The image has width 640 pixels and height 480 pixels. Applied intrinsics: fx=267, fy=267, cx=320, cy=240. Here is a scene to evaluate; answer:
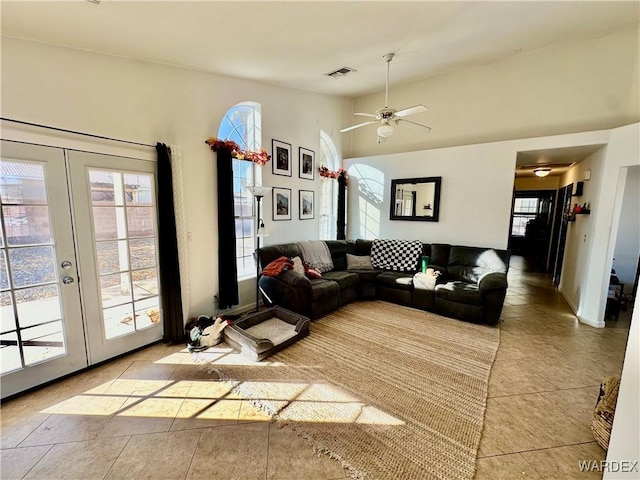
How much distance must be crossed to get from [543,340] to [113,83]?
5.36 m

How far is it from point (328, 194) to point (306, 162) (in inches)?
43.6

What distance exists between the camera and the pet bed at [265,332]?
8.86 feet

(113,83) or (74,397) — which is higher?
(113,83)

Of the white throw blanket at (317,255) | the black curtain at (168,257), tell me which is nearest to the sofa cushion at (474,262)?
the white throw blanket at (317,255)

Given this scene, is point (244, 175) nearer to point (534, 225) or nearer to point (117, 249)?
point (117, 249)

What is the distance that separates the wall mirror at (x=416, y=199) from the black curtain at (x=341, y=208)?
1040 millimetres

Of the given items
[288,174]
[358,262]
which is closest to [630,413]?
[358,262]

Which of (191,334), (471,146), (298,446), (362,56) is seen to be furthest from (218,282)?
(471,146)

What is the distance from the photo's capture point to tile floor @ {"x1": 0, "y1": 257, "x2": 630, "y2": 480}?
5.24 feet

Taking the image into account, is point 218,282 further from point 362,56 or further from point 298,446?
point 362,56

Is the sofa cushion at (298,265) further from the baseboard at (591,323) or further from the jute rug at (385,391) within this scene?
the baseboard at (591,323)

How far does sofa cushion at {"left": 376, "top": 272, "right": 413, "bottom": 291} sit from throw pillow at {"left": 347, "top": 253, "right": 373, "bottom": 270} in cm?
40

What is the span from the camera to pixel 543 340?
3.16 metres

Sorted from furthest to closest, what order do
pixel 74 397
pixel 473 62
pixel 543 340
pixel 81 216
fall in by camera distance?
pixel 473 62 < pixel 543 340 < pixel 81 216 < pixel 74 397
